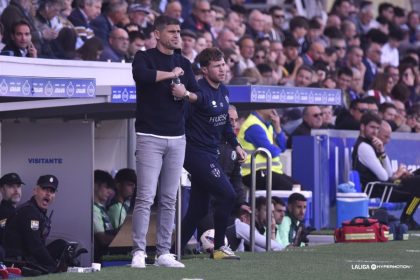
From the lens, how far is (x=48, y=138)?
13836mm

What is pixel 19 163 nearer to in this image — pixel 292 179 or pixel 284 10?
pixel 292 179

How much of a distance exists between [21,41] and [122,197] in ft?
6.59

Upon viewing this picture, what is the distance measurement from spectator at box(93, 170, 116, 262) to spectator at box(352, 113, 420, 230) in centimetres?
445

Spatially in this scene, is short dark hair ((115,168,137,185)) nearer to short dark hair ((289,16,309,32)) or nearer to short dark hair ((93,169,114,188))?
short dark hair ((93,169,114,188))

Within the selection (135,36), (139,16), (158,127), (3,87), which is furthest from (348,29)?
(158,127)

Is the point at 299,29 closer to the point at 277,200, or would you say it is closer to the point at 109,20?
the point at 109,20

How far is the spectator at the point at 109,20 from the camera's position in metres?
18.2

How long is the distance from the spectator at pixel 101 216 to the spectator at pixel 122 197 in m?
0.08

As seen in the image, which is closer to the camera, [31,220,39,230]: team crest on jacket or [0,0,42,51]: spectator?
[31,220,39,230]: team crest on jacket

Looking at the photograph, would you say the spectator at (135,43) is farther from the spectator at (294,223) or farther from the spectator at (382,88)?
the spectator at (382,88)

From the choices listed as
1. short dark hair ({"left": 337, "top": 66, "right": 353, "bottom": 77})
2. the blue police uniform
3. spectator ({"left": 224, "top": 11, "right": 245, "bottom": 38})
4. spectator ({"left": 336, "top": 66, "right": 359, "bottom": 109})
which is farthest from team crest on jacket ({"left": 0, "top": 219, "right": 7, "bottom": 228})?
short dark hair ({"left": 337, "top": 66, "right": 353, "bottom": 77})

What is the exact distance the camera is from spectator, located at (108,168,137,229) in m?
14.5

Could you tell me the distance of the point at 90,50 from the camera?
51.1ft

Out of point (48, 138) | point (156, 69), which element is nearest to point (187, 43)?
point (48, 138)
